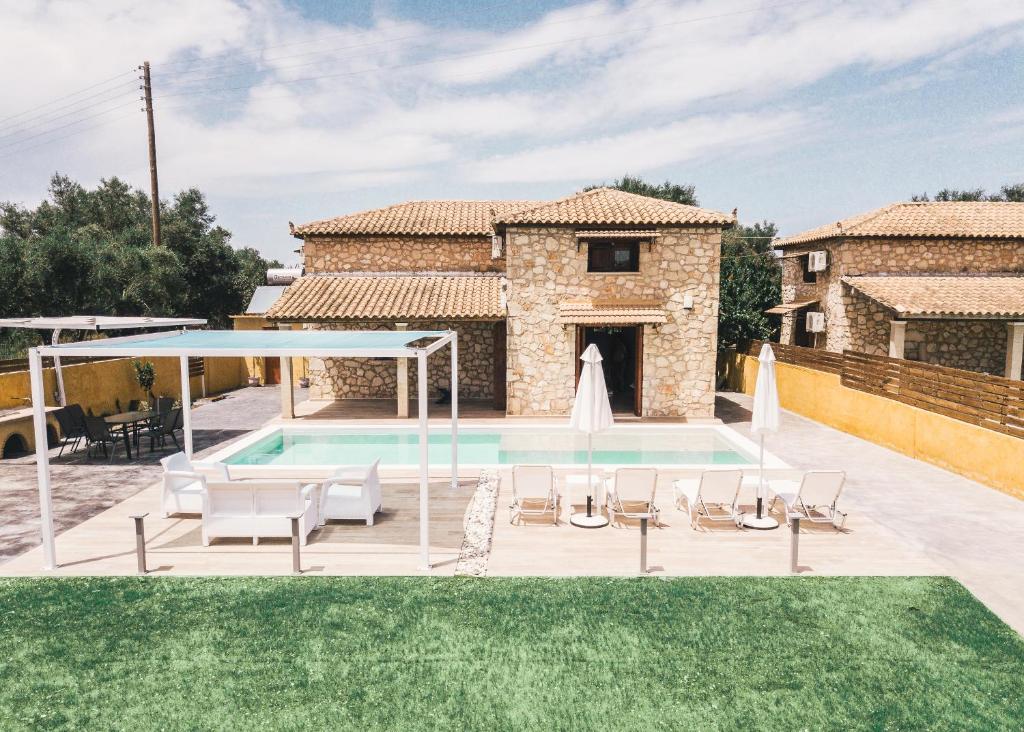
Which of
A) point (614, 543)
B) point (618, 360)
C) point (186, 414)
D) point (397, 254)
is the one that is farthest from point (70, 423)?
point (618, 360)

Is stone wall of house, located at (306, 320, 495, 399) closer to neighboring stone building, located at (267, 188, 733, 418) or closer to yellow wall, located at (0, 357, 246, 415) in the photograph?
neighboring stone building, located at (267, 188, 733, 418)

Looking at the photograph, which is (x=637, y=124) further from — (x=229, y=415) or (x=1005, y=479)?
(x=1005, y=479)

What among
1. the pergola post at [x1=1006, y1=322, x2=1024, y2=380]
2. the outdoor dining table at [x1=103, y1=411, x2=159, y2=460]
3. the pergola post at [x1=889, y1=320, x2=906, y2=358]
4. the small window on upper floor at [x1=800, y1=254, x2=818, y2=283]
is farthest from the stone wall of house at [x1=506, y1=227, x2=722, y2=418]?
the pergola post at [x1=1006, y1=322, x2=1024, y2=380]

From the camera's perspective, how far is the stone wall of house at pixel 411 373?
71.3ft

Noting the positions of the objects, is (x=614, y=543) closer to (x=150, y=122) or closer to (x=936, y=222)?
(x=936, y=222)

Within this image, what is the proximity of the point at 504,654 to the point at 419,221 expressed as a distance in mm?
17957

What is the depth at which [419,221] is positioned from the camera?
73.5ft

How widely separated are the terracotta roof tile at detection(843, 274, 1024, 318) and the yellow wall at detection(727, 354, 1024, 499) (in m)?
3.73

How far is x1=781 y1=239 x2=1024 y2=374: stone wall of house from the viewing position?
22.6m

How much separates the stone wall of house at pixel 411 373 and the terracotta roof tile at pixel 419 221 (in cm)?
325

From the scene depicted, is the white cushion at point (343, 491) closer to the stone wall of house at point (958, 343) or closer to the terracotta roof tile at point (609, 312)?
the terracotta roof tile at point (609, 312)

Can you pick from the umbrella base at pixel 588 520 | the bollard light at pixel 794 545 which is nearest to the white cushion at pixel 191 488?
the umbrella base at pixel 588 520

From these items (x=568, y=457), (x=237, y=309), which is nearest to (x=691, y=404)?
(x=568, y=457)

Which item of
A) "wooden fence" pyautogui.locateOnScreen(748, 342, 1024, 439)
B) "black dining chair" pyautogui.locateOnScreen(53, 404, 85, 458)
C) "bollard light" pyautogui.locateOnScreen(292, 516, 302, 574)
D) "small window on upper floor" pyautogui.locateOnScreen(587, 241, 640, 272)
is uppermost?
"small window on upper floor" pyautogui.locateOnScreen(587, 241, 640, 272)
